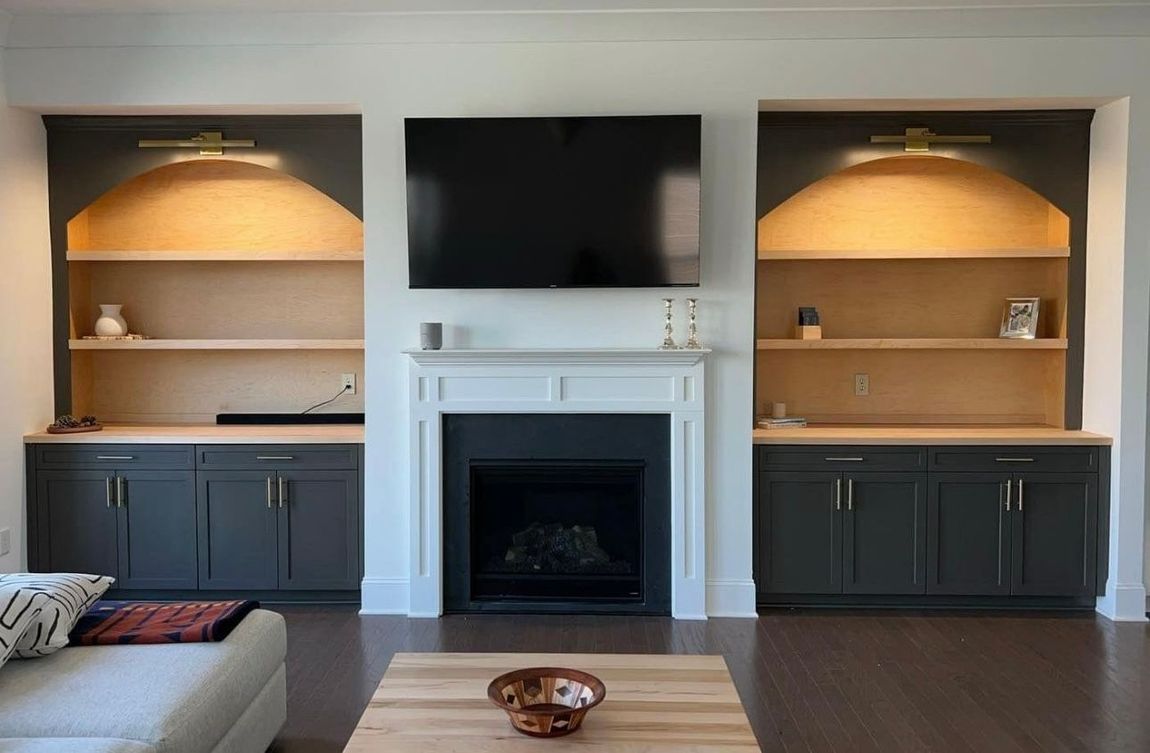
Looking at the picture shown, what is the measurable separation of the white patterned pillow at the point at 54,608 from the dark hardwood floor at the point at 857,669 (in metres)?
0.82

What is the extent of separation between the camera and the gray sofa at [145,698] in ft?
6.88

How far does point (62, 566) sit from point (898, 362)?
4.48 m

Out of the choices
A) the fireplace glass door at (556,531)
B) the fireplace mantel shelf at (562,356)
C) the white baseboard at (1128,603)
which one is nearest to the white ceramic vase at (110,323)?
the fireplace mantel shelf at (562,356)

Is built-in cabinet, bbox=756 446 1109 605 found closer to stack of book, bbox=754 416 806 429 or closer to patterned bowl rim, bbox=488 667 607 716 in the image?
stack of book, bbox=754 416 806 429

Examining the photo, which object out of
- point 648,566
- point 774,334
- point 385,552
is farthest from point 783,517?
point 385,552

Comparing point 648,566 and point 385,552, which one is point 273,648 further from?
point 648,566

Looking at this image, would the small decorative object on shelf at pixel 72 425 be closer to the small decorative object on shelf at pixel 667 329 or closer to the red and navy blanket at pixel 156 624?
the red and navy blanket at pixel 156 624

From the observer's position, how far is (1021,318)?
479 cm

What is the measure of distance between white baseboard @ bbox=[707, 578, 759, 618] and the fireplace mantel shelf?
1.08 meters

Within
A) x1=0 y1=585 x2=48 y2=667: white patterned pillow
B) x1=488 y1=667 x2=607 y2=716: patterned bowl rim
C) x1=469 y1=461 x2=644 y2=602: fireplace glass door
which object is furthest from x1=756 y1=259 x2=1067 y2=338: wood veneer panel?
x1=0 y1=585 x2=48 y2=667: white patterned pillow

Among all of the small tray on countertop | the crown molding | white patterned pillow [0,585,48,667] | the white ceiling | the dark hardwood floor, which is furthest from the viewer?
the small tray on countertop

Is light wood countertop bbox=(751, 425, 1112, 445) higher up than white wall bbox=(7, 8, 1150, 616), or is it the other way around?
white wall bbox=(7, 8, 1150, 616)

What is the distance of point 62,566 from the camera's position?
4492mm

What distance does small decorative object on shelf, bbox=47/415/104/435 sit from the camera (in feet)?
14.9
